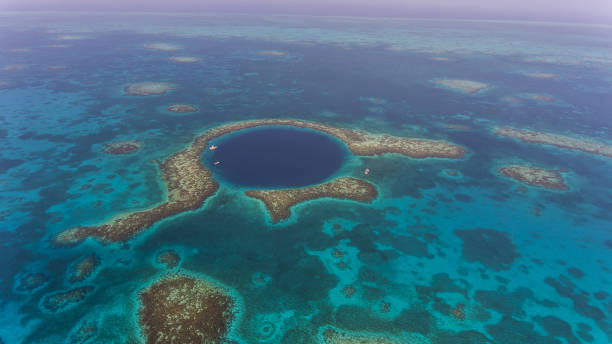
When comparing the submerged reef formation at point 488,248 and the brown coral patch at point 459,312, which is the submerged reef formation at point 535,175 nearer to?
the submerged reef formation at point 488,248

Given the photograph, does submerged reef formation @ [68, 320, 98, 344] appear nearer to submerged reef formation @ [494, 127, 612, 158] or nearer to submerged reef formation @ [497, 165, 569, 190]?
submerged reef formation @ [497, 165, 569, 190]

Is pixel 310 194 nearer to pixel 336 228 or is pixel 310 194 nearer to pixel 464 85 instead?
pixel 336 228

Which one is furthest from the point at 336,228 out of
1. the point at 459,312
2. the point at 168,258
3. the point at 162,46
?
the point at 162,46

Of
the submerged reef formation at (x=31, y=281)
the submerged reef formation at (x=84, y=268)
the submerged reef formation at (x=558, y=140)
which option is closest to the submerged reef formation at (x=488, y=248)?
the submerged reef formation at (x=558, y=140)

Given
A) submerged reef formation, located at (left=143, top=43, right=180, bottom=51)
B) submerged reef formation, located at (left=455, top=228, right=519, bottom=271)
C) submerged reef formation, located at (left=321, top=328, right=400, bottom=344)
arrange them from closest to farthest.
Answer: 1. submerged reef formation, located at (left=321, top=328, right=400, bottom=344)
2. submerged reef formation, located at (left=455, top=228, right=519, bottom=271)
3. submerged reef formation, located at (left=143, top=43, right=180, bottom=51)

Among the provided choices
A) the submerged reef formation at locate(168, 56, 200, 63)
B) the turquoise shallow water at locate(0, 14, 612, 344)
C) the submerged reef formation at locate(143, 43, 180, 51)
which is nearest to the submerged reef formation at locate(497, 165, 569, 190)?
the turquoise shallow water at locate(0, 14, 612, 344)

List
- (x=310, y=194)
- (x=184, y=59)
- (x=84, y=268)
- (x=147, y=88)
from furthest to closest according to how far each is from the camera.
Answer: (x=184, y=59) < (x=147, y=88) < (x=310, y=194) < (x=84, y=268)
